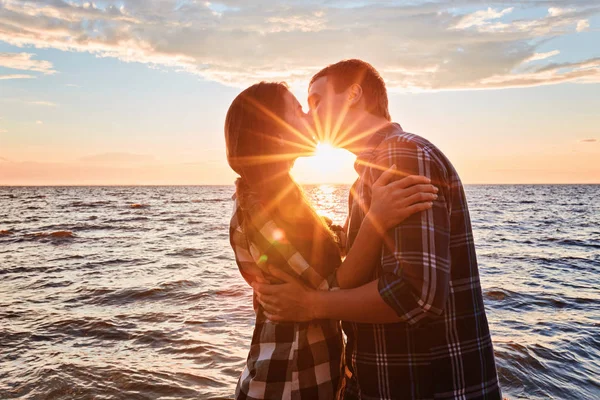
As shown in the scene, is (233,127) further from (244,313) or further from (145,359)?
(244,313)

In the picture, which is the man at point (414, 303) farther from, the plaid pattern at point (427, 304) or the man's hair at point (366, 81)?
the man's hair at point (366, 81)

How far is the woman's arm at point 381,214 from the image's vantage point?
69.3 inches

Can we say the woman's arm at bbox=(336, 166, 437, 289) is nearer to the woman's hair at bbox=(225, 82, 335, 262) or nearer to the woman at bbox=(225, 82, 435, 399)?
the woman at bbox=(225, 82, 435, 399)

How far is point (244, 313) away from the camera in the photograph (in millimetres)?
8594

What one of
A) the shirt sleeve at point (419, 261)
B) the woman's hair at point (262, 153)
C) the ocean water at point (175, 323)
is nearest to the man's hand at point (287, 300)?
the woman's hair at point (262, 153)

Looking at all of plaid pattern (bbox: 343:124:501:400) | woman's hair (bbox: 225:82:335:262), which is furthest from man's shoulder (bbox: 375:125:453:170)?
woman's hair (bbox: 225:82:335:262)

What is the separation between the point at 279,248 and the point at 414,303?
26.7 inches

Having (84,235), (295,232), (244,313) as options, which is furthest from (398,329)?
(84,235)

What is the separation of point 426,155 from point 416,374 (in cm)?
98

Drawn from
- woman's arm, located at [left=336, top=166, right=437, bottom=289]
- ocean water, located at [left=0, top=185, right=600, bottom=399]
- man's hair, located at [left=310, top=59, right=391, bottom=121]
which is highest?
man's hair, located at [left=310, top=59, right=391, bottom=121]

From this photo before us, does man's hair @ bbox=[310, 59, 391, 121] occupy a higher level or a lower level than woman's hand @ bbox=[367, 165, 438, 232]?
higher

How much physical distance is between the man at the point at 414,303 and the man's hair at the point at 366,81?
213 millimetres

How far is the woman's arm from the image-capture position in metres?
1.76

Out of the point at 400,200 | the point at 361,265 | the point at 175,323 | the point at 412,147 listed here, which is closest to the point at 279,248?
the point at 361,265
